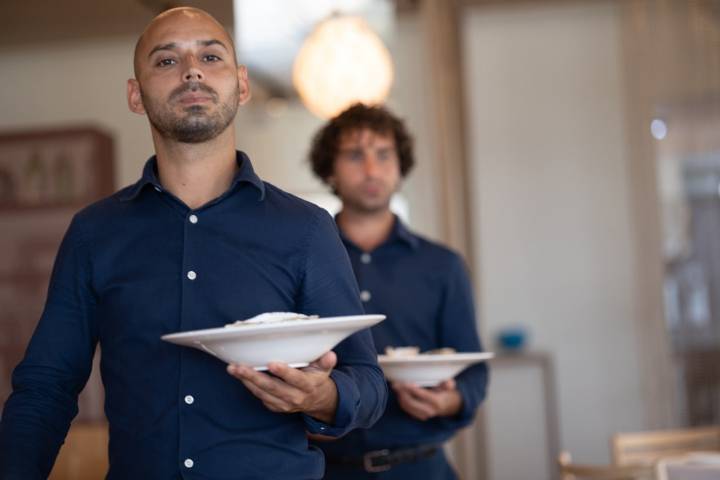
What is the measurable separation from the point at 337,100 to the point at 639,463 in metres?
1.79

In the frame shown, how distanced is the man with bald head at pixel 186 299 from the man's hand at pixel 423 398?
71 centimetres

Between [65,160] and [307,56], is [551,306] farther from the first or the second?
[65,160]

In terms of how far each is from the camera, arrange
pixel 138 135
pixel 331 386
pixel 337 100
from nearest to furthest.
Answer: pixel 331 386
pixel 138 135
pixel 337 100

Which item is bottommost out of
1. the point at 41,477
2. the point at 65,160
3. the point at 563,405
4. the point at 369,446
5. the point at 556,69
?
the point at 563,405

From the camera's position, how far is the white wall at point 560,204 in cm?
546

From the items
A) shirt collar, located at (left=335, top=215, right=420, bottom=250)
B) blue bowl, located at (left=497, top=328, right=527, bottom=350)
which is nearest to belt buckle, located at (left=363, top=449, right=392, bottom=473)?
shirt collar, located at (left=335, top=215, right=420, bottom=250)

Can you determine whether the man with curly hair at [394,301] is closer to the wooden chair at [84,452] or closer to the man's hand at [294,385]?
the wooden chair at [84,452]

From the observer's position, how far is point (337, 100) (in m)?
3.91

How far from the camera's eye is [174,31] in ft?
4.67

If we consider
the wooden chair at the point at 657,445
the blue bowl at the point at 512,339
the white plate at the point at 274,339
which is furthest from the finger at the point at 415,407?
the blue bowl at the point at 512,339

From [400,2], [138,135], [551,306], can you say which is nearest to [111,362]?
[138,135]

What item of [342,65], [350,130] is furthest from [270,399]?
[342,65]

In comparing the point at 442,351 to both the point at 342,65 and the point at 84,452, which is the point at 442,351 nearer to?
the point at 84,452

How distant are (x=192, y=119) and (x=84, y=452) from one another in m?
1.34
